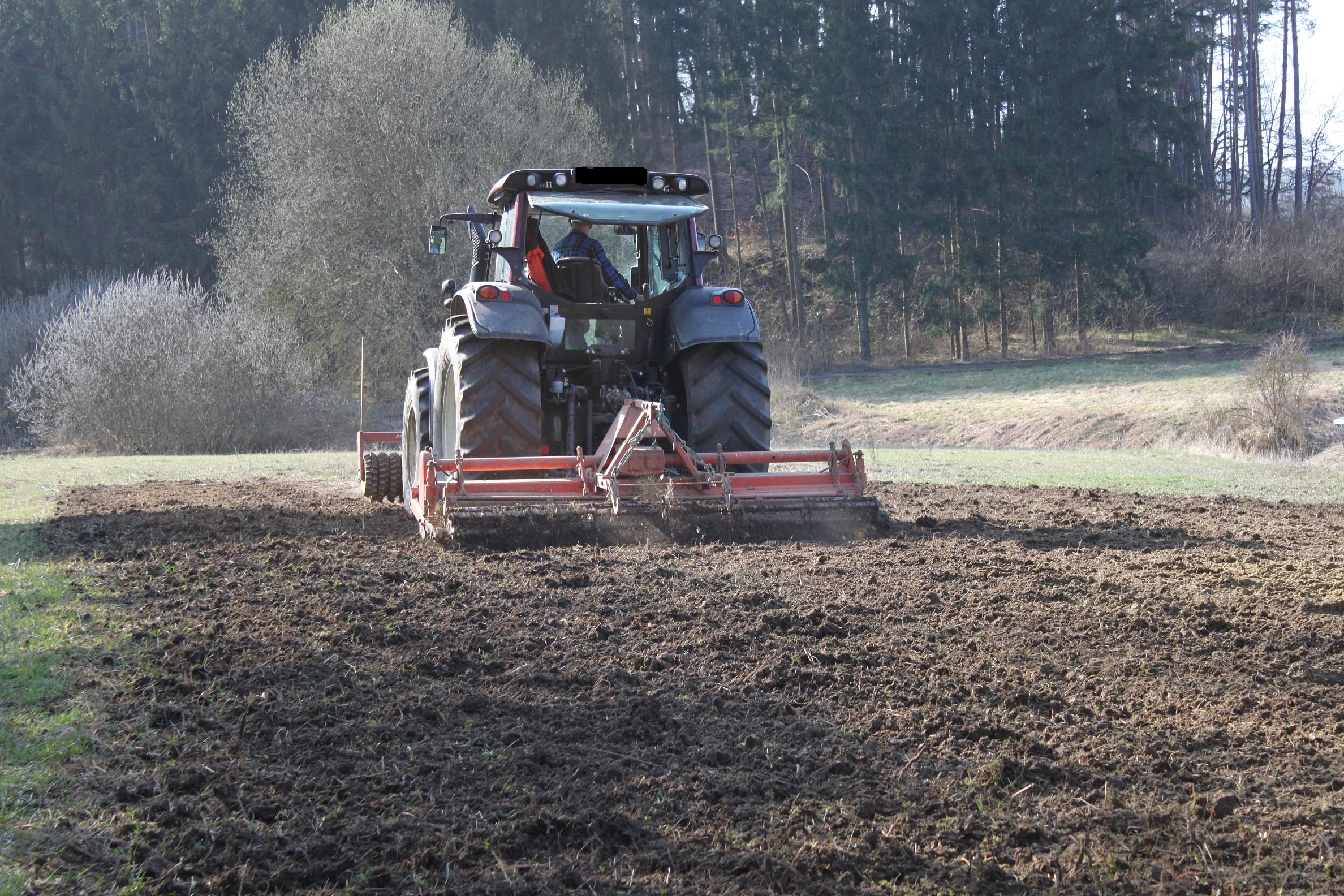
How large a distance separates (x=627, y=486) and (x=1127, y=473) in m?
7.46

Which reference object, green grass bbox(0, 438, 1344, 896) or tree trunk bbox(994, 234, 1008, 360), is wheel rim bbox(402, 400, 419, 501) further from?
tree trunk bbox(994, 234, 1008, 360)

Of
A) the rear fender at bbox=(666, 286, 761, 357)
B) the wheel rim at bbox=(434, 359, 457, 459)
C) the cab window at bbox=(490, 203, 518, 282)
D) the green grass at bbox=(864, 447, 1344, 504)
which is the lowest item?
the green grass at bbox=(864, 447, 1344, 504)

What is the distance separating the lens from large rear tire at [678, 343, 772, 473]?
7758 millimetres

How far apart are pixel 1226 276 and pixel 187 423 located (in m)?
27.3

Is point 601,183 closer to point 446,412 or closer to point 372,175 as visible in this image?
point 446,412

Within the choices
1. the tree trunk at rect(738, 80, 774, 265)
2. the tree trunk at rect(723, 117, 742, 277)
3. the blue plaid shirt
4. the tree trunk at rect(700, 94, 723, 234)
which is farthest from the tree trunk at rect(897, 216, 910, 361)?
the blue plaid shirt

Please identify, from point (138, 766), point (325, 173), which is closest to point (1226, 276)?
point (325, 173)

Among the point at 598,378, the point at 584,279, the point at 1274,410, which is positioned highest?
the point at 584,279

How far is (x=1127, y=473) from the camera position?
12227 mm

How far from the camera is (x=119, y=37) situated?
4191 cm

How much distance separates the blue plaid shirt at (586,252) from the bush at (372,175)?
17959mm

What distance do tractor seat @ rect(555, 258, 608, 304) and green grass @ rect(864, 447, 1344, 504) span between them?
15.6ft

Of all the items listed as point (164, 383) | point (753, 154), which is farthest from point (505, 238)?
point (753, 154)

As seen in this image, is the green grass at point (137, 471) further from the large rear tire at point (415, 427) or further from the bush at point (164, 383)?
the bush at point (164, 383)
